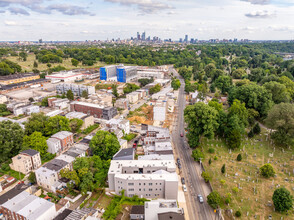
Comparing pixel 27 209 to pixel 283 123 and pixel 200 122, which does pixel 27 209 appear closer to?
pixel 200 122

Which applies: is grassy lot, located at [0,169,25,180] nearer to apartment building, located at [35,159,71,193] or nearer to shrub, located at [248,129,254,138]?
apartment building, located at [35,159,71,193]

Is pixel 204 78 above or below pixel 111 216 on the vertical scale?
above

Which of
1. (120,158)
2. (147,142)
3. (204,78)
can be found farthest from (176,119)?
(204,78)

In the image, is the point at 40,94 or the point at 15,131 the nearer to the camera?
the point at 15,131

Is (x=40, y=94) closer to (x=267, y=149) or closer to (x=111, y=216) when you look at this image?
(x=111, y=216)

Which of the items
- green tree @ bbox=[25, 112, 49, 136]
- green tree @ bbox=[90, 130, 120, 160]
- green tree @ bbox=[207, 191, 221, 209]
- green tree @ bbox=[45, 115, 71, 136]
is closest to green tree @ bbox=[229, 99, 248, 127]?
green tree @ bbox=[207, 191, 221, 209]
